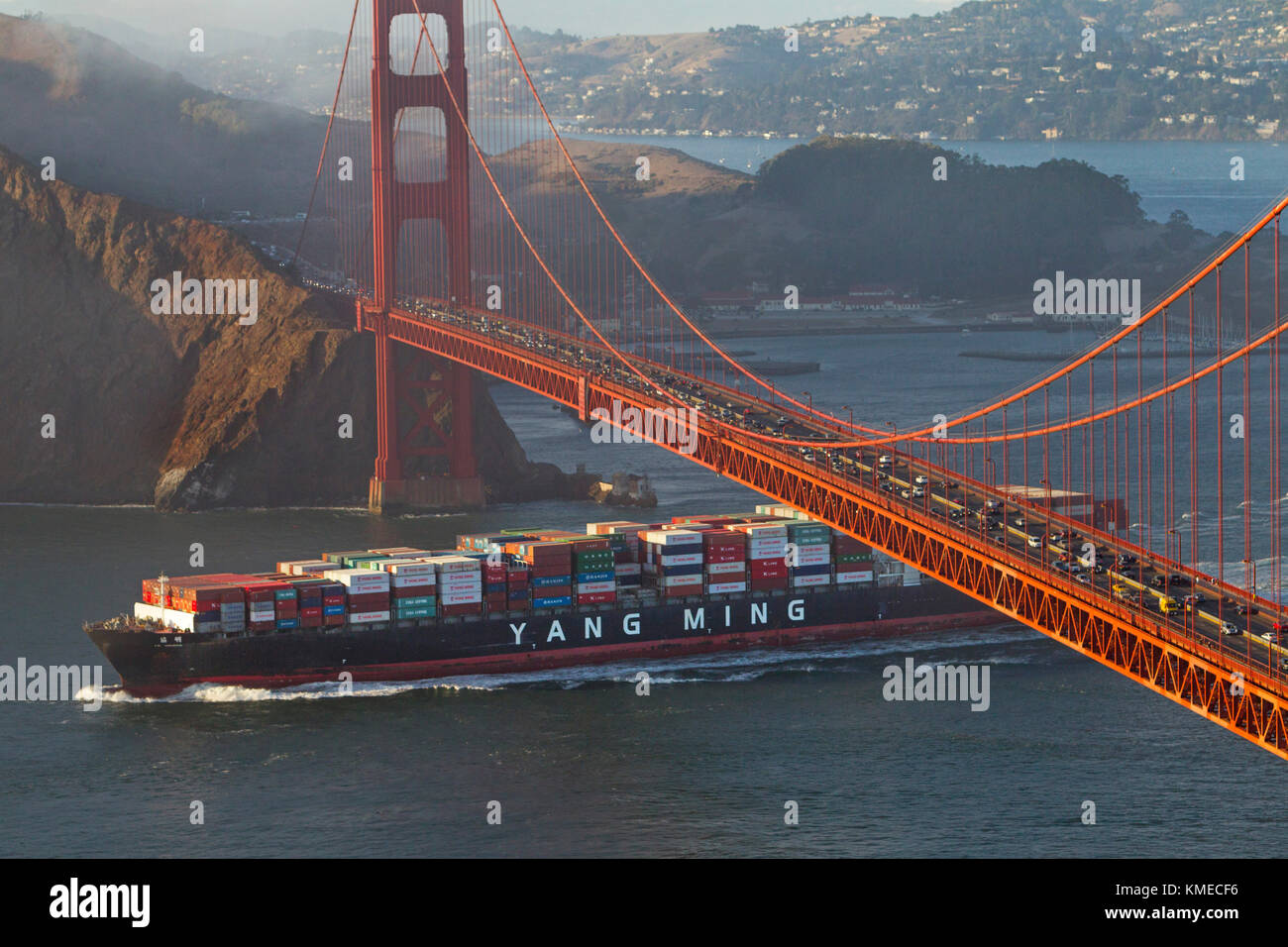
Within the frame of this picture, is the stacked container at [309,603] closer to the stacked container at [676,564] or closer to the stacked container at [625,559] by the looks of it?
the stacked container at [625,559]

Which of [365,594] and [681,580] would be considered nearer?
[365,594]

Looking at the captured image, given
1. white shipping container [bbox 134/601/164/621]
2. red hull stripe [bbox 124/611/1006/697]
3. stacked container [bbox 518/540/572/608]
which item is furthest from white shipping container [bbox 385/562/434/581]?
white shipping container [bbox 134/601/164/621]

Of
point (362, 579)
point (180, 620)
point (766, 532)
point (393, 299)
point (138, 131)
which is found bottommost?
point (180, 620)

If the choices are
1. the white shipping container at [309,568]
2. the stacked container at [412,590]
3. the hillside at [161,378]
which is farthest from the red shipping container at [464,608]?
the hillside at [161,378]

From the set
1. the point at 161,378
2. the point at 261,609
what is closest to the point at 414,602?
the point at 261,609

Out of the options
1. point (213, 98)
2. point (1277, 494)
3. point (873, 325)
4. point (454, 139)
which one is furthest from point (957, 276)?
point (1277, 494)

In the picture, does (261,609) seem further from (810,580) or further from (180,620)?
(810,580)
